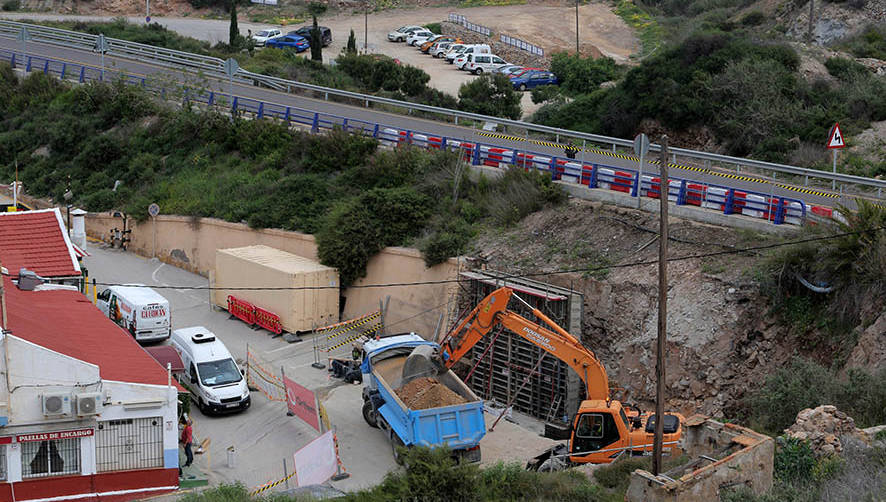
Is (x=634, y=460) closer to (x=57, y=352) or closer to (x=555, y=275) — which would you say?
(x=555, y=275)

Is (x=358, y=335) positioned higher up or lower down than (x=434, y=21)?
lower down

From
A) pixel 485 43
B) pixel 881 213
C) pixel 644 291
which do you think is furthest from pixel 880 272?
pixel 485 43

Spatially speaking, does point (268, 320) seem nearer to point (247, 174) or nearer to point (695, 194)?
point (247, 174)

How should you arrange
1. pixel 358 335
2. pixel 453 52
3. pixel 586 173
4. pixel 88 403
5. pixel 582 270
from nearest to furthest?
pixel 88 403 < pixel 582 270 < pixel 586 173 < pixel 358 335 < pixel 453 52

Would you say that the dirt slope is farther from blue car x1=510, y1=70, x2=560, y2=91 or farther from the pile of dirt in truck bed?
blue car x1=510, y1=70, x2=560, y2=91

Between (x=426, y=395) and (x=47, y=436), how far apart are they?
8204 millimetres

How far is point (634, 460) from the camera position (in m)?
18.3

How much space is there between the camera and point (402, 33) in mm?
75312

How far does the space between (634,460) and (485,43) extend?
59.3 metres

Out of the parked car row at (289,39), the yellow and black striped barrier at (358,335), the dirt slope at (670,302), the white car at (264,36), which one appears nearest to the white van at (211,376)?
the yellow and black striped barrier at (358,335)

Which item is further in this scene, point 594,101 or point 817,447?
point 594,101

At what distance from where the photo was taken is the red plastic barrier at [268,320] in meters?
31.5

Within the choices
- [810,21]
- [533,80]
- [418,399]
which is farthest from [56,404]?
[810,21]

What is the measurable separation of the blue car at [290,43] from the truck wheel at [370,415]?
48976 mm
